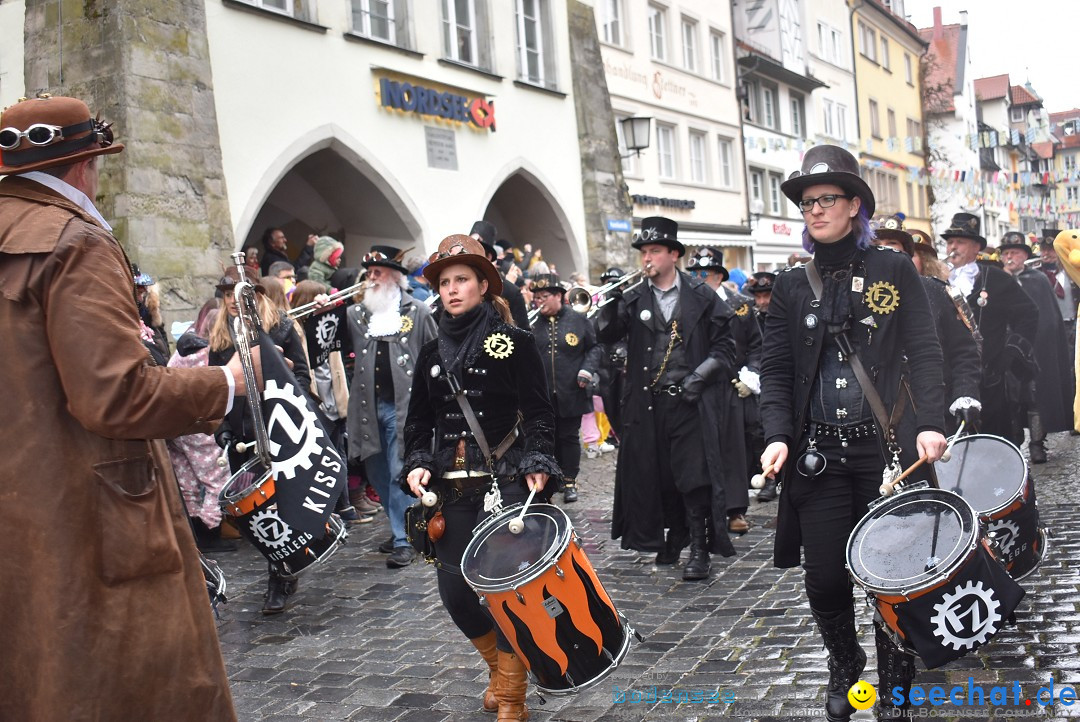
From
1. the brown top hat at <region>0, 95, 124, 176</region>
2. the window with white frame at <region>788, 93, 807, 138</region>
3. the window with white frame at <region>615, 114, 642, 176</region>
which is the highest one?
the window with white frame at <region>788, 93, 807, 138</region>

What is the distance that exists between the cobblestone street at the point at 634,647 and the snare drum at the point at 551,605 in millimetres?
663

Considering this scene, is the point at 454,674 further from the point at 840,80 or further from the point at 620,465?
the point at 840,80

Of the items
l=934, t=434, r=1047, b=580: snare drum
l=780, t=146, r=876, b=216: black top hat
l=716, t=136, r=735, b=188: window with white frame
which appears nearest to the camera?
l=780, t=146, r=876, b=216: black top hat

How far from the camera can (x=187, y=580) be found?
10.1 ft

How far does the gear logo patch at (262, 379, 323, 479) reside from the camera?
5.75m

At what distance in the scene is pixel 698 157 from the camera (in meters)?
29.8

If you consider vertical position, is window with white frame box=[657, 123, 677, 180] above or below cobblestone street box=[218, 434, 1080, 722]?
above

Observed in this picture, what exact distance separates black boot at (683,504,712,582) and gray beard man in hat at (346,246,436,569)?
203cm

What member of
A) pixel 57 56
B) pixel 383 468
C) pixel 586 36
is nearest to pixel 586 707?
pixel 383 468

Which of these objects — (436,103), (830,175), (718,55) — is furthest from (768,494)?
(718,55)

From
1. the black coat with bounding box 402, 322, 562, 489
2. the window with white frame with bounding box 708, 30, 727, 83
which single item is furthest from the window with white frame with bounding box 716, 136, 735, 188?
the black coat with bounding box 402, 322, 562, 489

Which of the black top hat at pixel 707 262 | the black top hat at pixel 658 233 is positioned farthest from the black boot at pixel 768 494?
the black top hat at pixel 658 233

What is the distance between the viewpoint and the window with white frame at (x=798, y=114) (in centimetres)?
3769

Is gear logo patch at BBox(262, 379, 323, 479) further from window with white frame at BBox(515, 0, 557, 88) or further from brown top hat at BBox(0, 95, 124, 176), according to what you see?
window with white frame at BBox(515, 0, 557, 88)
